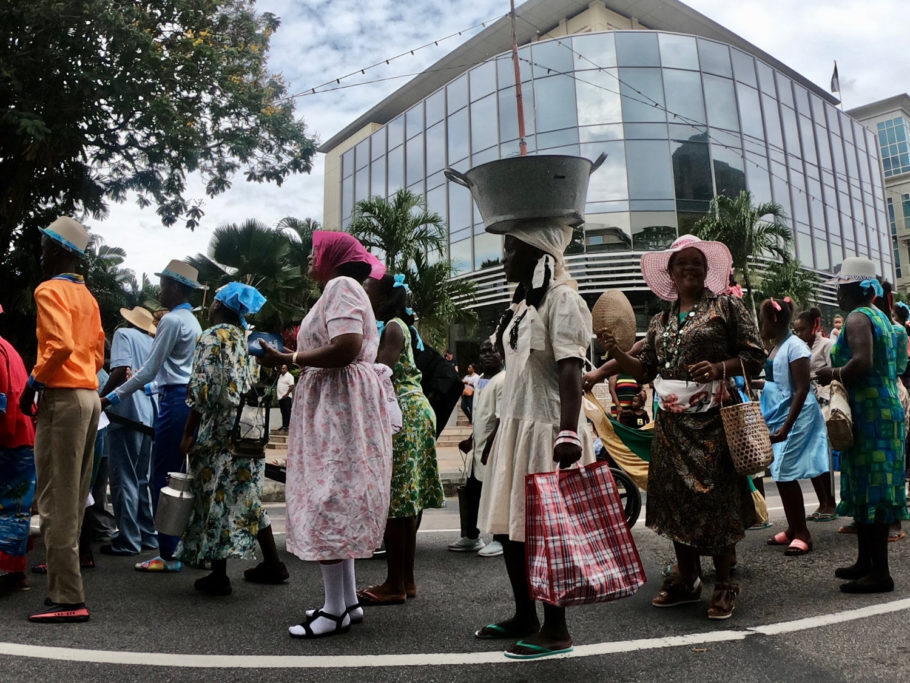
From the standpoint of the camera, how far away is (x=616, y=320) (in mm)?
3893

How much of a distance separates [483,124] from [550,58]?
340 centimetres

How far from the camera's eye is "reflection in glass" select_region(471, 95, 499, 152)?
28062 mm

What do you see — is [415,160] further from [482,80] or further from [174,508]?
[174,508]

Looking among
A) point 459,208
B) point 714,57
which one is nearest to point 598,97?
point 714,57

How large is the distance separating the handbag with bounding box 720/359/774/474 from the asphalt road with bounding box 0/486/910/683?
29.1 inches

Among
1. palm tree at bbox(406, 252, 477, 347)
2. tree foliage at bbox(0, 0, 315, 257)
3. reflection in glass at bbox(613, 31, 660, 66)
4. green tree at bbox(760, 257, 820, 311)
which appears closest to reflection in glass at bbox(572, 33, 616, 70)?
reflection in glass at bbox(613, 31, 660, 66)

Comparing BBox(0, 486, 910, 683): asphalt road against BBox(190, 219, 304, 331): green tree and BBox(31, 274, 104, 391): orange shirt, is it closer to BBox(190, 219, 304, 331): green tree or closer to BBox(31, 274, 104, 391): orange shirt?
BBox(31, 274, 104, 391): orange shirt

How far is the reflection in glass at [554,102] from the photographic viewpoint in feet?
87.8

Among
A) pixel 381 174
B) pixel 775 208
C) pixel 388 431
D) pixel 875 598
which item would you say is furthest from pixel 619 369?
pixel 381 174

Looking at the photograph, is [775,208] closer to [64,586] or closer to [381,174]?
[381,174]

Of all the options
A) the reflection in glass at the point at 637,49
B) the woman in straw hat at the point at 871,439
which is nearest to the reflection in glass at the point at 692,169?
the reflection in glass at the point at 637,49

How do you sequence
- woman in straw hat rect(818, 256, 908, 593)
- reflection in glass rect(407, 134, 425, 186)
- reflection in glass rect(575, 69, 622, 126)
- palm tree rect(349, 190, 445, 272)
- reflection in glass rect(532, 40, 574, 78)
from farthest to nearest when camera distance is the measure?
reflection in glass rect(407, 134, 425, 186), reflection in glass rect(532, 40, 574, 78), reflection in glass rect(575, 69, 622, 126), palm tree rect(349, 190, 445, 272), woman in straw hat rect(818, 256, 908, 593)

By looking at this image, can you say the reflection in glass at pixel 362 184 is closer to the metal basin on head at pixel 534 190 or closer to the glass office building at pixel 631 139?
the glass office building at pixel 631 139

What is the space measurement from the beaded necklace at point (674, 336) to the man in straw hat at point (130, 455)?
3629mm
